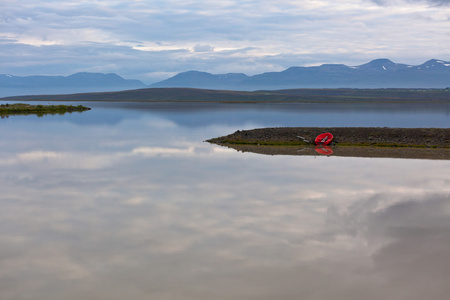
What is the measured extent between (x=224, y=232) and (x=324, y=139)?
1819 cm

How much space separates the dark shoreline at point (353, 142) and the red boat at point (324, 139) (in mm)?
423

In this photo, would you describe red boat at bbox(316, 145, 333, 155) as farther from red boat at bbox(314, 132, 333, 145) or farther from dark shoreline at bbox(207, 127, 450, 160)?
red boat at bbox(314, 132, 333, 145)

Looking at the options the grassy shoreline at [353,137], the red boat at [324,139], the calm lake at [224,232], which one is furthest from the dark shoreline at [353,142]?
the calm lake at [224,232]

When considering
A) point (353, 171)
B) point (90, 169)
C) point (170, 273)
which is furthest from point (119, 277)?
point (353, 171)

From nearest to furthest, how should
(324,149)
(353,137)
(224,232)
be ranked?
(224,232) < (324,149) < (353,137)

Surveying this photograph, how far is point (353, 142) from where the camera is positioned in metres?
27.7

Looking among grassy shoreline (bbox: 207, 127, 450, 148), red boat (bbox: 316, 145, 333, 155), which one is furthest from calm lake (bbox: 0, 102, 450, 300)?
grassy shoreline (bbox: 207, 127, 450, 148)

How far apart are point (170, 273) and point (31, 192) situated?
26.4 feet

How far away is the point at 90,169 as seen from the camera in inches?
743

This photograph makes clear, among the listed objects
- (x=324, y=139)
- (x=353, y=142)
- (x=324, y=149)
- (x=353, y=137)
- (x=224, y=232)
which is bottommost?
(x=224, y=232)

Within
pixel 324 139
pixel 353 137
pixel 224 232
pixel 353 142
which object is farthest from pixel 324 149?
pixel 224 232

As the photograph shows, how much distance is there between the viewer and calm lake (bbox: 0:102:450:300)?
8070 millimetres

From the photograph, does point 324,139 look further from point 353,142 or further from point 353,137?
point 353,137

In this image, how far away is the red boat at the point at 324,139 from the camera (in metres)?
27.6
